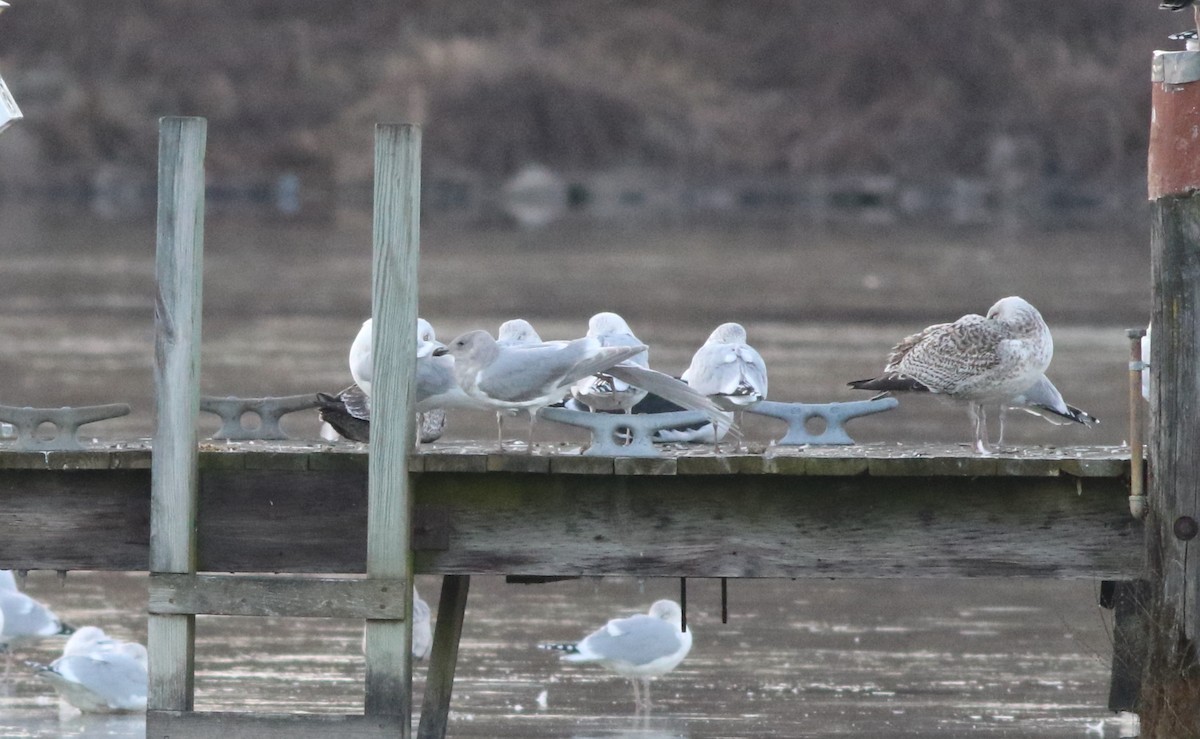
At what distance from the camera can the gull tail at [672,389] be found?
8.11m

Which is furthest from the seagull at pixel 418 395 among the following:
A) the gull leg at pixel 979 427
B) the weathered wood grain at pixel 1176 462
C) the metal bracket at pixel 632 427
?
the weathered wood grain at pixel 1176 462

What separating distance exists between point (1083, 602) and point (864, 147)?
217 ft

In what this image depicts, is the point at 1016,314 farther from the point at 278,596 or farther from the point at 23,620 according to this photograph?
the point at 23,620

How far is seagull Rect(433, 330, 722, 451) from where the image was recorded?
26.0ft

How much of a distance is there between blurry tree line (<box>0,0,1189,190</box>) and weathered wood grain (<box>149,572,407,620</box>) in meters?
67.6

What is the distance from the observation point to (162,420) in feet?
25.7

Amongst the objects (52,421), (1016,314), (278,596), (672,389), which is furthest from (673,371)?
(278,596)

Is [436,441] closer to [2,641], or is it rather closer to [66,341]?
[2,641]

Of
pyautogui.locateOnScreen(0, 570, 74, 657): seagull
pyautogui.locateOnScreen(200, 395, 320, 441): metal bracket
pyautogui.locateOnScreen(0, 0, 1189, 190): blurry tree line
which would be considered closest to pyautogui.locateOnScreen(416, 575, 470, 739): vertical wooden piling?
pyautogui.locateOnScreen(200, 395, 320, 441): metal bracket

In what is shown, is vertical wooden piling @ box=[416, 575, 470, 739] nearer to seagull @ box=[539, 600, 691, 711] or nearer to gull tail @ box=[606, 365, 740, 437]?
seagull @ box=[539, 600, 691, 711]

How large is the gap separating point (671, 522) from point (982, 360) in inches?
56.3

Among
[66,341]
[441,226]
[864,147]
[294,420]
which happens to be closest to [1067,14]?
[864,147]

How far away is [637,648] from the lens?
1012 centimetres

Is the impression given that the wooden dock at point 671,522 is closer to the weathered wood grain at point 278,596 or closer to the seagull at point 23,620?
the weathered wood grain at point 278,596
